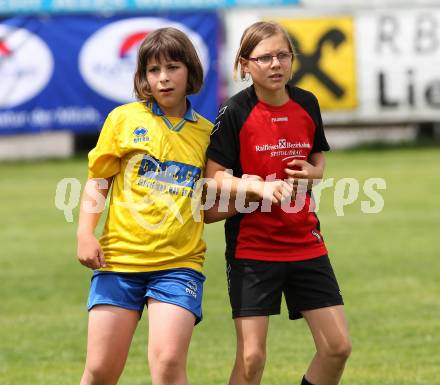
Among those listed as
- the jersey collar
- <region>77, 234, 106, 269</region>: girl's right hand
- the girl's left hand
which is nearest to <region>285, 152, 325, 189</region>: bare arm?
the girl's left hand

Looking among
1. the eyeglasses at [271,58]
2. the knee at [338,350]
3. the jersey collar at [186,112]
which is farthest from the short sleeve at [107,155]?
the knee at [338,350]

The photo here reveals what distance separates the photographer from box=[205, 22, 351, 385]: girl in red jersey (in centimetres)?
505

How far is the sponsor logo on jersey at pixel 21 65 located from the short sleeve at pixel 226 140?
15343 mm

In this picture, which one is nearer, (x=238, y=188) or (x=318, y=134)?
(x=238, y=188)

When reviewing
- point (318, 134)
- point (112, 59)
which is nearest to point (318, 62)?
point (112, 59)

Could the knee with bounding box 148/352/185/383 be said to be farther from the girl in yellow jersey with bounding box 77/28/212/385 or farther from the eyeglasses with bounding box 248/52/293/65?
the eyeglasses with bounding box 248/52/293/65

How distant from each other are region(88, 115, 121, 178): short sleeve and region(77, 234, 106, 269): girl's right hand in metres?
0.31

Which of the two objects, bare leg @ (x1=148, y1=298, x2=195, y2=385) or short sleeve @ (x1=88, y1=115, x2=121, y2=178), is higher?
short sleeve @ (x1=88, y1=115, x2=121, y2=178)

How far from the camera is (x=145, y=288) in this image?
16.1 feet

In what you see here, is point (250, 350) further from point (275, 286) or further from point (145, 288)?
point (145, 288)

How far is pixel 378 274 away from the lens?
33.1ft

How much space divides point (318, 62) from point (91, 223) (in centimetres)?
1614

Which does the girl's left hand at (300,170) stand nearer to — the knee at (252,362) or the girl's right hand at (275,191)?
the girl's right hand at (275,191)

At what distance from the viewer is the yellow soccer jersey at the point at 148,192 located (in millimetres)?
4867
